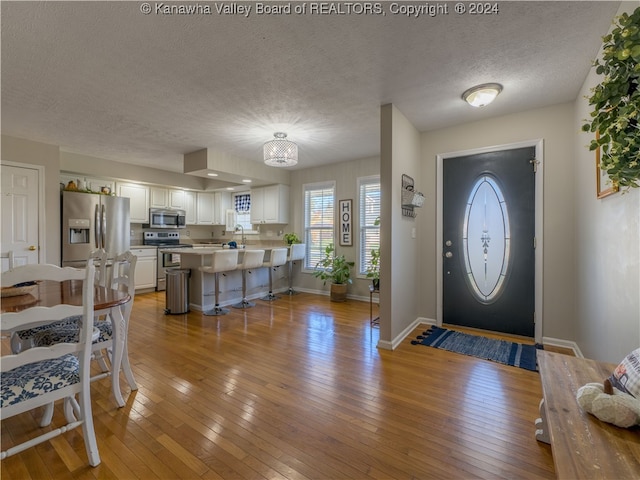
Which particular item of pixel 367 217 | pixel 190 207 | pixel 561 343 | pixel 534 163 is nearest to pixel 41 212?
pixel 190 207

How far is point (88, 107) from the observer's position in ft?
9.97

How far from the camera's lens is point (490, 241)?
337cm

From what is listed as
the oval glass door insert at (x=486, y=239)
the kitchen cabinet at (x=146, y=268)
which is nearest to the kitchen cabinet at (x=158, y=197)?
the kitchen cabinet at (x=146, y=268)

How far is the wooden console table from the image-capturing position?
33.3 inches

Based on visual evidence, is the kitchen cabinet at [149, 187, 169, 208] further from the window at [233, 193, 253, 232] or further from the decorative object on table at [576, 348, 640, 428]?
the decorative object on table at [576, 348, 640, 428]

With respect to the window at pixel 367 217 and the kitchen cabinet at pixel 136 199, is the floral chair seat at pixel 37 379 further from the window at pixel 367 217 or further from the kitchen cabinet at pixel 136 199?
the kitchen cabinet at pixel 136 199

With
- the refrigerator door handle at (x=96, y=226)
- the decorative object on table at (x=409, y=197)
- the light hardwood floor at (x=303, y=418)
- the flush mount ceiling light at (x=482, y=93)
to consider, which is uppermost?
the flush mount ceiling light at (x=482, y=93)

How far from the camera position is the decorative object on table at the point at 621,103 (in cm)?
104

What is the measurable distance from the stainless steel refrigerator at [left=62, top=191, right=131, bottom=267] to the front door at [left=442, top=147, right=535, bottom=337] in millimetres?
4782

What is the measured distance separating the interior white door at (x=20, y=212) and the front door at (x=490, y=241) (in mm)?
5471

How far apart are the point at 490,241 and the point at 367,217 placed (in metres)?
2.13

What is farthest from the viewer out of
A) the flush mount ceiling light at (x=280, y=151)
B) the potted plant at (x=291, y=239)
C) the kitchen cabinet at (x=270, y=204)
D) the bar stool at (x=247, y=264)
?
the kitchen cabinet at (x=270, y=204)

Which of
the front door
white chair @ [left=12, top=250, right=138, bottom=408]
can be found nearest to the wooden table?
white chair @ [left=12, top=250, right=138, bottom=408]

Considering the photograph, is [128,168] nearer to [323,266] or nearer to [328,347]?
[323,266]
